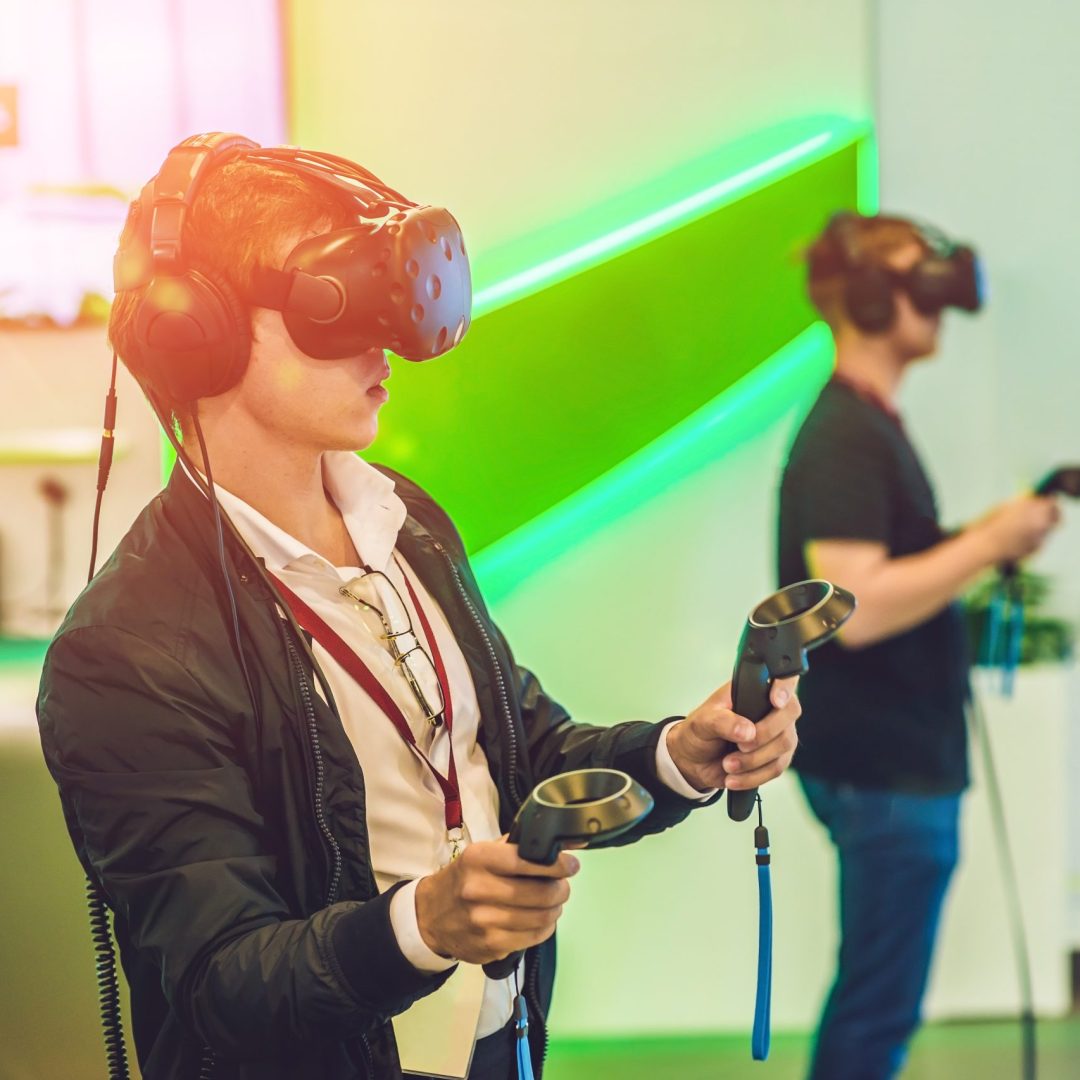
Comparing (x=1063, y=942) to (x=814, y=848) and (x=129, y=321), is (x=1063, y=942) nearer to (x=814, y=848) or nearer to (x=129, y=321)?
(x=814, y=848)

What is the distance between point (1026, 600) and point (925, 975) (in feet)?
4.15

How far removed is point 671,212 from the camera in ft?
8.21

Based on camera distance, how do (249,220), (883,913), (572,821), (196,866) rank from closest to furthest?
(572,821) → (196,866) → (249,220) → (883,913)

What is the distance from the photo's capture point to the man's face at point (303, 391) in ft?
3.43

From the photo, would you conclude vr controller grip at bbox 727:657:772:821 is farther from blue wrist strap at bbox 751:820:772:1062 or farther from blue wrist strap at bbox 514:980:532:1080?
blue wrist strap at bbox 514:980:532:1080

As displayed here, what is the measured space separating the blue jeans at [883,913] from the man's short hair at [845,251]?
795 mm

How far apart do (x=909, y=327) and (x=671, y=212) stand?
0.65 metres

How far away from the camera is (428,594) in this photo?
3.94 feet

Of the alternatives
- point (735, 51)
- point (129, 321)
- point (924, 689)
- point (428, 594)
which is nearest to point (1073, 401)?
point (735, 51)

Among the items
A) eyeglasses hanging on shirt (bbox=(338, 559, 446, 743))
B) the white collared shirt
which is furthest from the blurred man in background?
eyeglasses hanging on shirt (bbox=(338, 559, 446, 743))

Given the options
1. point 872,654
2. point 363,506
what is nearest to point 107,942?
point 363,506

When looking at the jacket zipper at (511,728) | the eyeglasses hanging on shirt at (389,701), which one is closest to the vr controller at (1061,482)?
the jacket zipper at (511,728)

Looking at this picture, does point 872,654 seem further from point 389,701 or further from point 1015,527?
point 389,701

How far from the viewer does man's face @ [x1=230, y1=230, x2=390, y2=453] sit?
104 cm
